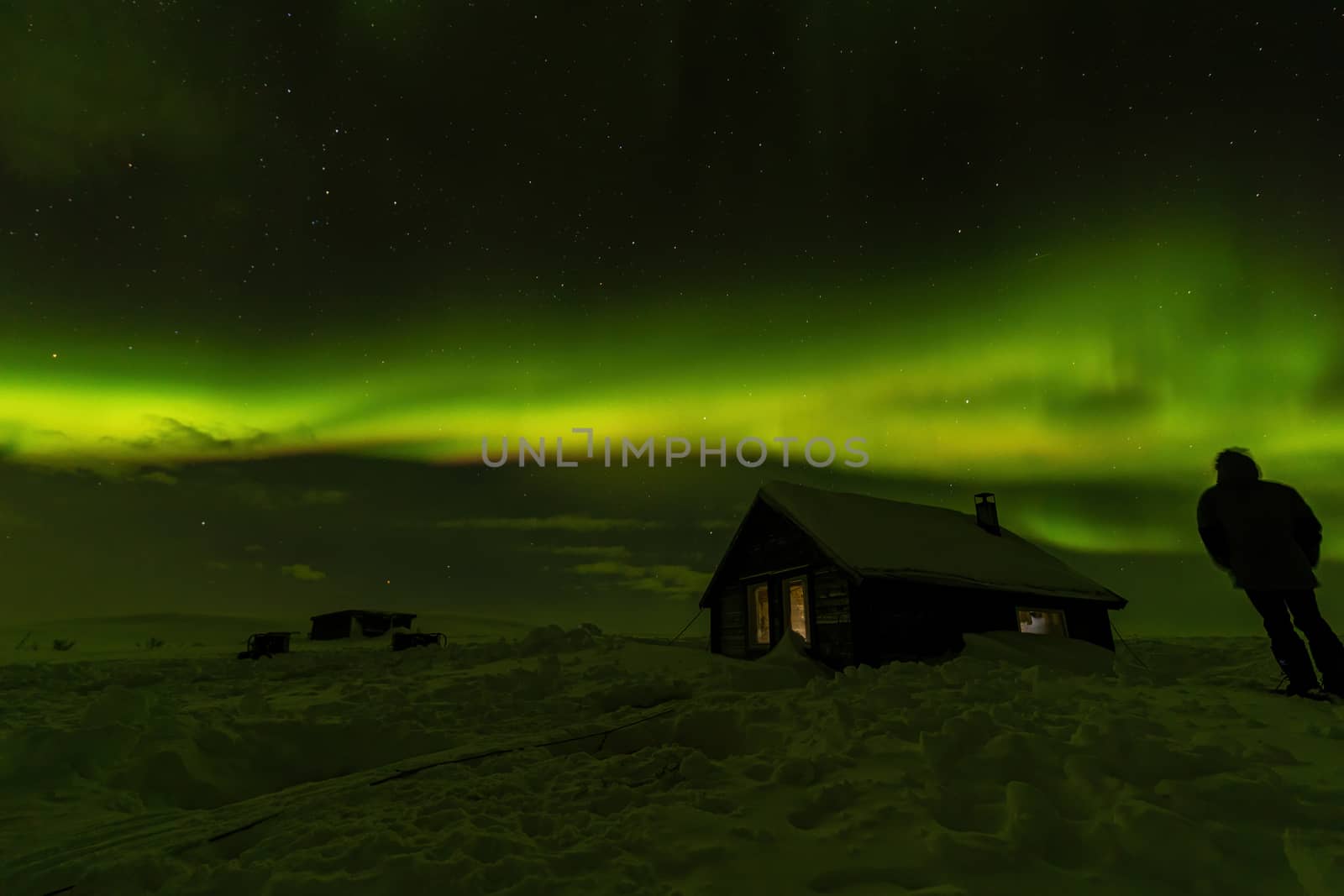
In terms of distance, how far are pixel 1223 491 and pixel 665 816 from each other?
947 centimetres

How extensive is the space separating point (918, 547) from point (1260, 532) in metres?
6.68

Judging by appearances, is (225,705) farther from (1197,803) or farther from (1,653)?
(1,653)

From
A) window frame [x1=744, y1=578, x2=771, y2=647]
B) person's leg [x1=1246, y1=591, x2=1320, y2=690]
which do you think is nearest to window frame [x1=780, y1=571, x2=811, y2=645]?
window frame [x1=744, y1=578, x2=771, y2=647]

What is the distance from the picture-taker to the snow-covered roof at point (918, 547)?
44.1 feet

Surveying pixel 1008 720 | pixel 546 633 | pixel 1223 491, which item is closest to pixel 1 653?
pixel 546 633

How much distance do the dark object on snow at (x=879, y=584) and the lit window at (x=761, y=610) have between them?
0.08 feet

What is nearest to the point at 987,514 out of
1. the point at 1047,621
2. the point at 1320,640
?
the point at 1047,621

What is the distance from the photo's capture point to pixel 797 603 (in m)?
16.4

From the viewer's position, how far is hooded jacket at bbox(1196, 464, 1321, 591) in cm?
860

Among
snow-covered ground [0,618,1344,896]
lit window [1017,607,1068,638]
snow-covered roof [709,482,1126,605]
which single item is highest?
snow-covered roof [709,482,1126,605]

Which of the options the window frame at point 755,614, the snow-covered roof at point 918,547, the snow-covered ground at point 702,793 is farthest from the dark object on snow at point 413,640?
the snow-covered roof at point 918,547

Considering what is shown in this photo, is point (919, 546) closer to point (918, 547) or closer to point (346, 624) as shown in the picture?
point (918, 547)

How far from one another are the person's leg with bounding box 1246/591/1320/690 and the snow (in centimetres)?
522

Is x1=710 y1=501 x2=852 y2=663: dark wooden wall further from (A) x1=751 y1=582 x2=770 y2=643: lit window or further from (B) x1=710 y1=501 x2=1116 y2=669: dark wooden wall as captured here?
(A) x1=751 y1=582 x2=770 y2=643: lit window
